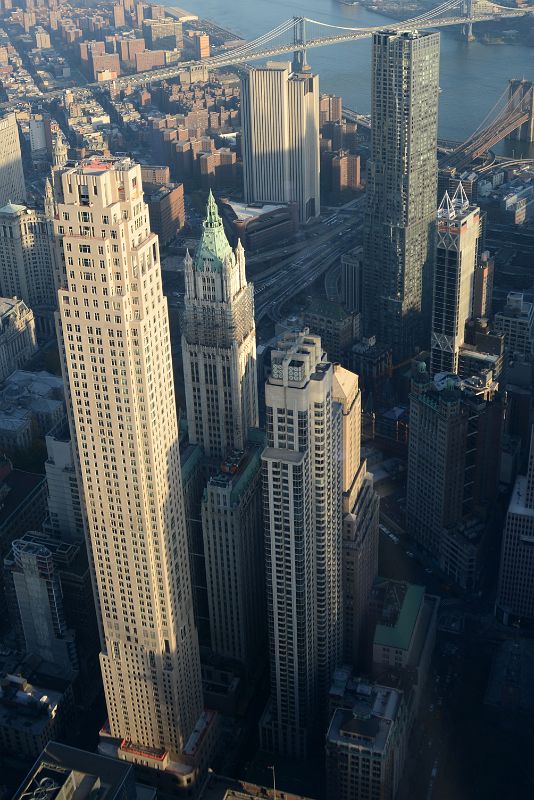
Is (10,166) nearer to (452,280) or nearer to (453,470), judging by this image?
(452,280)

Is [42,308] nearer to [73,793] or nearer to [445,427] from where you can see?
[445,427]

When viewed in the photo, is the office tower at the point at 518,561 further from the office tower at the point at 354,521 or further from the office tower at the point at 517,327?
the office tower at the point at 517,327

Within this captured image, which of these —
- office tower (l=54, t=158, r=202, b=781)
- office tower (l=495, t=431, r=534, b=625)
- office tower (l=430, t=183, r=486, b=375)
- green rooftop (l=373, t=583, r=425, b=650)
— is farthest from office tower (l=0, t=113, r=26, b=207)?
office tower (l=54, t=158, r=202, b=781)

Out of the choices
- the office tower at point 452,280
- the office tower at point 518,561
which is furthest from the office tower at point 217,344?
the office tower at point 452,280

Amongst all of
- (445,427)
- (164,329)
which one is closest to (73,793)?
(164,329)

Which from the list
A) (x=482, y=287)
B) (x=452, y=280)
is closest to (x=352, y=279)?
(x=482, y=287)

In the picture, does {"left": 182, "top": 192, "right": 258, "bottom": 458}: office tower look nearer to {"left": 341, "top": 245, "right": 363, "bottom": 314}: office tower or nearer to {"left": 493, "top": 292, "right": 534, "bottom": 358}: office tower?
{"left": 493, "top": 292, "right": 534, "bottom": 358}: office tower
